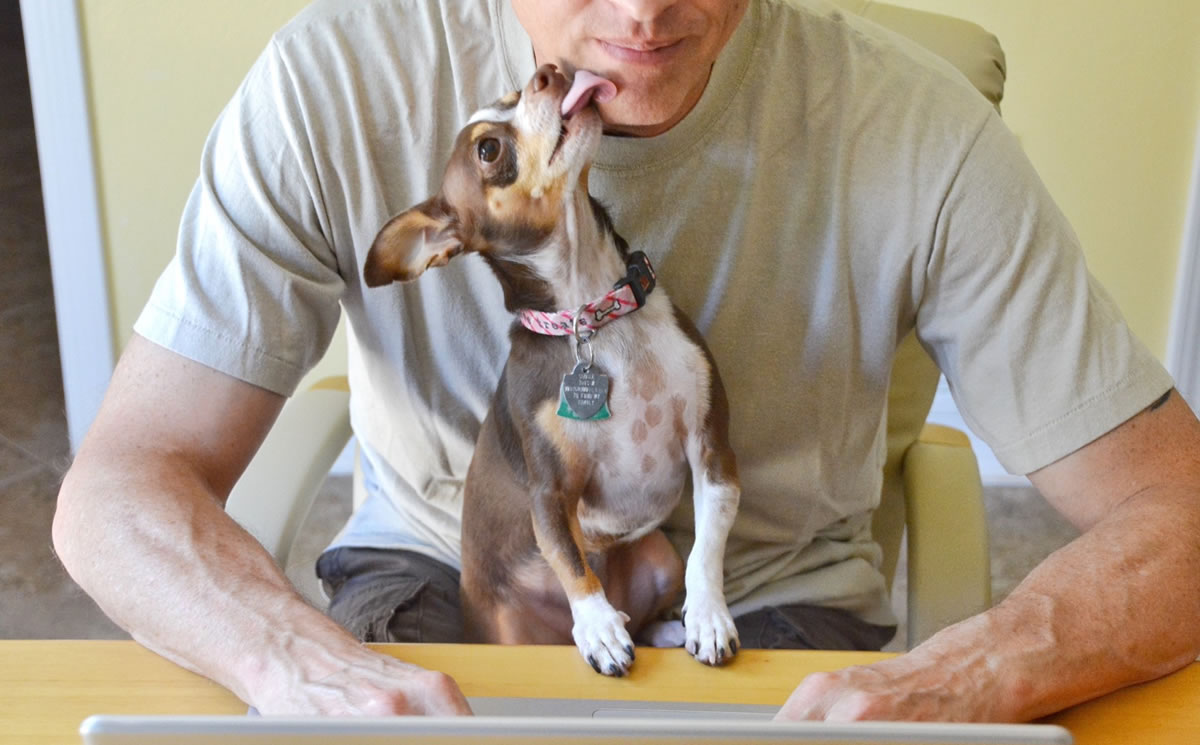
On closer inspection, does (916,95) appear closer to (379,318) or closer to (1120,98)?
(379,318)

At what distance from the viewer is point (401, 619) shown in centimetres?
124

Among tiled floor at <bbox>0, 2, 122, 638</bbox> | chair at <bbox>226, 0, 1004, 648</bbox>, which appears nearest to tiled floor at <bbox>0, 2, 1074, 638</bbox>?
tiled floor at <bbox>0, 2, 122, 638</bbox>

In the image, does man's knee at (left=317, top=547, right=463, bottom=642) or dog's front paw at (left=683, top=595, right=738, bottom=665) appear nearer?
dog's front paw at (left=683, top=595, right=738, bottom=665)

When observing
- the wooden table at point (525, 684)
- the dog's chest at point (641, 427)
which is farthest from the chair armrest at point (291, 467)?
the dog's chest at point (641, 427)

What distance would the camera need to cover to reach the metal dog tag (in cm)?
95

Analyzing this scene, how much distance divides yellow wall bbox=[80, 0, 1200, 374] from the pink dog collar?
1626mm

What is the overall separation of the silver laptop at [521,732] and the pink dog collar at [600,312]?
418 mm

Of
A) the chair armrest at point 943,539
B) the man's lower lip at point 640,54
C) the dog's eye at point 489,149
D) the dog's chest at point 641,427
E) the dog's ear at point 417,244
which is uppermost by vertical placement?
the man's lower lip at point 640,54

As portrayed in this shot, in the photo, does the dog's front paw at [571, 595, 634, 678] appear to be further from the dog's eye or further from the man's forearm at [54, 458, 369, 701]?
the dog's eye

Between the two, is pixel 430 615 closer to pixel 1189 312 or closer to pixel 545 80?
pixel 545 80

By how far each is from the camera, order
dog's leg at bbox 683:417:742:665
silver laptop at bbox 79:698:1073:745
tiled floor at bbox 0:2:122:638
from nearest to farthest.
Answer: silver laptop at bbox 79:698:1073:745
dog's leg at bbox 683:417:742:665
tiled floor at bbox 0:2:122:638

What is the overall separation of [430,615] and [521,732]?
0.67 meters

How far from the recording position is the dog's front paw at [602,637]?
91 centimetres

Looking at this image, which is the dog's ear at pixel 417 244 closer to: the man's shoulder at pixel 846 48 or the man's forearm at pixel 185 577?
the man's forearm at pixel 185 577
